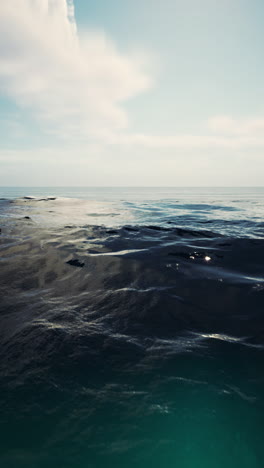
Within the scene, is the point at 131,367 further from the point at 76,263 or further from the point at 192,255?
the point at 192,255

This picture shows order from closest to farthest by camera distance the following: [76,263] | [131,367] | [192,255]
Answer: [131,367]
[76,263]
[192,255]

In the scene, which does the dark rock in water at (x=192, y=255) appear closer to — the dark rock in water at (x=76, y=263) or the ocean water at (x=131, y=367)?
the ocean water at (x=131, y=367)

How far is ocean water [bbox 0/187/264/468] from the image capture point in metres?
1.71

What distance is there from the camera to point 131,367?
2379 millimetres

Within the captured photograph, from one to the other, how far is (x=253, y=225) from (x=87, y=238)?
26.1 ft

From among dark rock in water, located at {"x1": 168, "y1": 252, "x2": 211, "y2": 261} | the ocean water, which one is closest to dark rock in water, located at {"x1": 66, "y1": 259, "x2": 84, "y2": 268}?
the ocean water

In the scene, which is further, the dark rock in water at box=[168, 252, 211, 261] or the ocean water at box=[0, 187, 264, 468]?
the dark rock in water at box=[168, 252, 211, 261]

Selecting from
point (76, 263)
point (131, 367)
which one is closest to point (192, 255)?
point (76, 263)

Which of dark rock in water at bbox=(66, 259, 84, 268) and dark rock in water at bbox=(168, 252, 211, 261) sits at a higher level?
dark rock in water at bbox=(168, 252, 211, 261)

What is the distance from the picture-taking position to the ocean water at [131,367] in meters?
1.71

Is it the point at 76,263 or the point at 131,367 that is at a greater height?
the point at 76,263

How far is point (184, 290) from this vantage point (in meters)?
4.29

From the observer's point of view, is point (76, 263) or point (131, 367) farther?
point (76, 263)

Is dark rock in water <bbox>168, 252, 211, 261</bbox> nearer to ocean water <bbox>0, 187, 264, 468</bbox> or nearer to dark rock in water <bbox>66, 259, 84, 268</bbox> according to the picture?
ocean water <bbox>0, 187, 264, 468</bbox>
